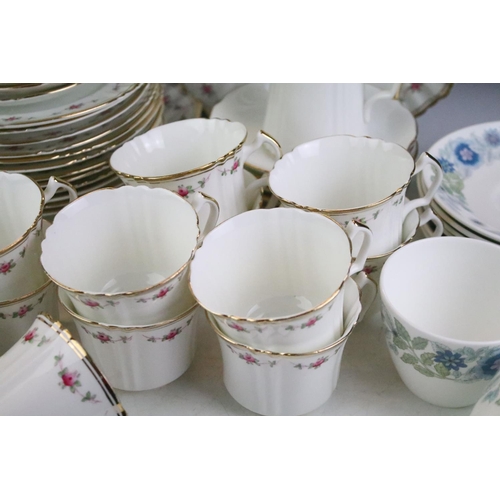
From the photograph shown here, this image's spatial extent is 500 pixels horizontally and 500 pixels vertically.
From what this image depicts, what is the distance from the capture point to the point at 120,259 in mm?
726

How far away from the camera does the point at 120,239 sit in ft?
2.33

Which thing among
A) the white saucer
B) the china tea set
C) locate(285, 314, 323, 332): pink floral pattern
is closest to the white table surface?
the china tea set

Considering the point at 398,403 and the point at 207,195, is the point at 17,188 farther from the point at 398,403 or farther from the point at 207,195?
the point at 398,403

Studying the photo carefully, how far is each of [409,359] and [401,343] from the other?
0.06 feet

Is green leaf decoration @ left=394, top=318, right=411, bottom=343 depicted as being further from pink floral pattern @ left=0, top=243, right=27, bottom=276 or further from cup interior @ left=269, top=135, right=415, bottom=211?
pink floral pattern @ left=0, top=243, right=27, bottom=276

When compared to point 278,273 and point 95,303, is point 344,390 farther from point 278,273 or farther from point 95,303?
point 95,303

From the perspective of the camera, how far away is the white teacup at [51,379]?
0.52 m

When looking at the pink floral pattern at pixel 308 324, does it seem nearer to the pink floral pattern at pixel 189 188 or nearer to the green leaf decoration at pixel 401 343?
the green leaf decoration at pixel 401 343

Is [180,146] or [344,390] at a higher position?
[180,146]

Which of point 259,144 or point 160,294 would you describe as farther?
point 259,144

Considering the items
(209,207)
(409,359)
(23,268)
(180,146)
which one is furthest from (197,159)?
(409,359)


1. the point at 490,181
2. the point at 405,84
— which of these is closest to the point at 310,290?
the point at 490,181

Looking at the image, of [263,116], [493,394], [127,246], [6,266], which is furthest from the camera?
[263,116]

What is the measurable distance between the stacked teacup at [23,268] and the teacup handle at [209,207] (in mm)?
150
